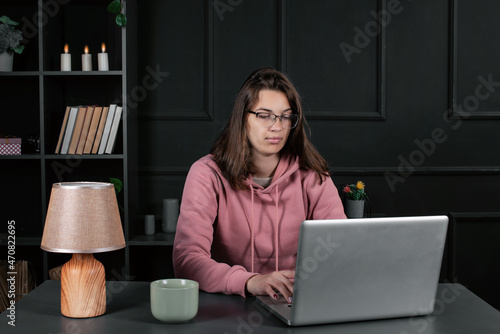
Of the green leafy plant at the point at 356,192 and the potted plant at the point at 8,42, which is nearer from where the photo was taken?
the potted plant at the point at 8,42

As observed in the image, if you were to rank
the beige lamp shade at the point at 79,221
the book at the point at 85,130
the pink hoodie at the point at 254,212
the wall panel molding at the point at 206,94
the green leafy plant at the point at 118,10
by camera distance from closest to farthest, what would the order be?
the beige lamp shade at the point at 79,221 < the pink hoodie at the point at 254,212 < the green leafy plant at the point at 118,10 < the book at the point at 85,130 < the wall panel molding at the point at 206,94

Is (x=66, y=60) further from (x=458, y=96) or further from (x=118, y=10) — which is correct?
(x=458, y=96)

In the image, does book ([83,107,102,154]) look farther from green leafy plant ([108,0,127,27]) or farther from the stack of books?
green leafy plant ([108,0,127,27])

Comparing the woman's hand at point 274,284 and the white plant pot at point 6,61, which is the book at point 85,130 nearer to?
the white plant pot at point 6,61

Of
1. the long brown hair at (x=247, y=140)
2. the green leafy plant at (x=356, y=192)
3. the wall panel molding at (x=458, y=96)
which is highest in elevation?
the wall panel molding at (x=458, y=96)

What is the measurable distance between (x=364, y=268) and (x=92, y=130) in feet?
6.76

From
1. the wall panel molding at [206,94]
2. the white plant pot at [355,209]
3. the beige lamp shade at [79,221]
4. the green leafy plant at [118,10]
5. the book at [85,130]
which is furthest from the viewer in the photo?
the wall panel molding at [206,94]

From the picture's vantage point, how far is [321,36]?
3.13 metres

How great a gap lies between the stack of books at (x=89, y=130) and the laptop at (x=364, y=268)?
6.26 feet

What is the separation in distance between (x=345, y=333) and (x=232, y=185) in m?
0.81

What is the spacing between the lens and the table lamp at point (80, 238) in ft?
3.95

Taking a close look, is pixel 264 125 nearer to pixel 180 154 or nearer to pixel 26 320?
pixel 26 320

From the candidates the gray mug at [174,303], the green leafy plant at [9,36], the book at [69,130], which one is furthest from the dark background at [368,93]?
the gray mug at [174,303]

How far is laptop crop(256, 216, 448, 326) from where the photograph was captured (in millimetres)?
1098
